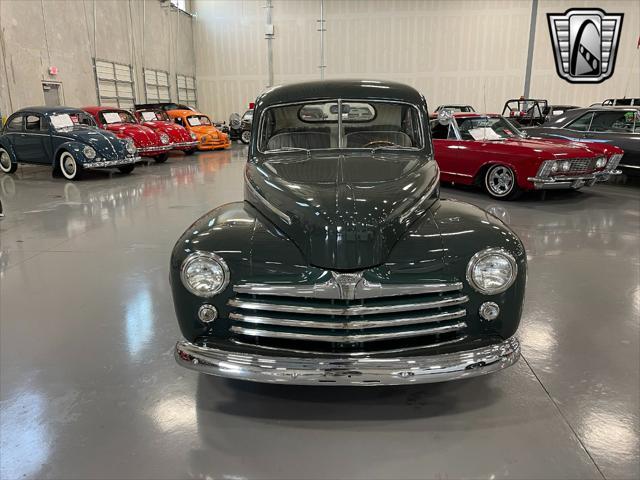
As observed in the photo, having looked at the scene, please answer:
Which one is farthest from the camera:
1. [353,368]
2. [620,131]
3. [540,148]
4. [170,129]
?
[170,129]

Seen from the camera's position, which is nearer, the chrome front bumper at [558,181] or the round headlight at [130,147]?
the chrome front bumper at [558,181]

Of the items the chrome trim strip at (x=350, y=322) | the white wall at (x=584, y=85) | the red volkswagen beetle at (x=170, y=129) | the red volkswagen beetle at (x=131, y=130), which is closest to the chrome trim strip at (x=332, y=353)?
the chrome trim strip at (x=350, y=322)

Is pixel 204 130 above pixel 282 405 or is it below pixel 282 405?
above

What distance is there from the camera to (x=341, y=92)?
328 cm

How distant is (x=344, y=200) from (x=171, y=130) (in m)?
11.8

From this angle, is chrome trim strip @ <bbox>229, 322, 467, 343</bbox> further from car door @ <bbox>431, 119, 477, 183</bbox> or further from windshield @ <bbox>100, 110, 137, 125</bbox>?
windshield @ <bbox>100, 110, 137, 125</bbox>

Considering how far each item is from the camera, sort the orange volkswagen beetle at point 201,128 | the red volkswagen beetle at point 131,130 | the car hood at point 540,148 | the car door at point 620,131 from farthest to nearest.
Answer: the orange volkswagen beetle at point 201,128 < the red volkswagen beetle at point 131,130 < the car door at point 620,131 < the car hood at point 540,148

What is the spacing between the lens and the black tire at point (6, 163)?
33.3 ft

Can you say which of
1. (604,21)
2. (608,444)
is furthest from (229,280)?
(604,21)

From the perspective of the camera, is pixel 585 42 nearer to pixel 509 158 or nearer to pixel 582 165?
pixel 582 165

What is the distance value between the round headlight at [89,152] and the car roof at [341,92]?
6.99 m

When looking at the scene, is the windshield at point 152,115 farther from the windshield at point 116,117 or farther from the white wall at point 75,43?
the white wall at point 75,43

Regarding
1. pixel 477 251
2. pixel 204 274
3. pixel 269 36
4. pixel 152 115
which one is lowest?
pixel 204 274

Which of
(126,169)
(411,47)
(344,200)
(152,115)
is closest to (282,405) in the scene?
(344,200)
